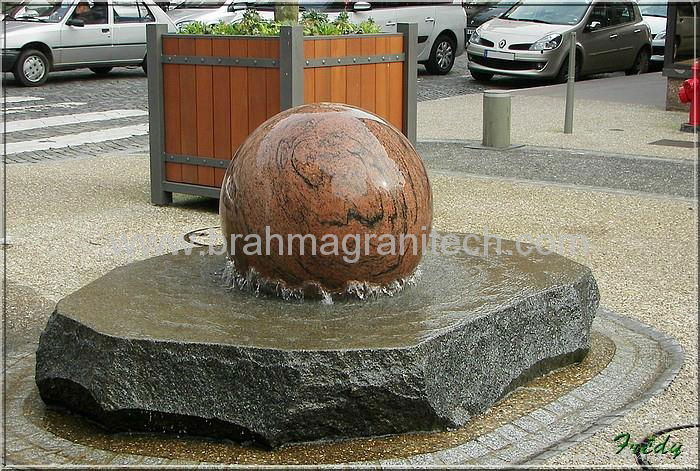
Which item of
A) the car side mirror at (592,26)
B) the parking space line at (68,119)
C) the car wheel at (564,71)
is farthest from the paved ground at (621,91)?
the parking space line at (68,119)

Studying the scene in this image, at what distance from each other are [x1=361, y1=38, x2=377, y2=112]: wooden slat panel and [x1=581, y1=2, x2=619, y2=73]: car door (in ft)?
41.0

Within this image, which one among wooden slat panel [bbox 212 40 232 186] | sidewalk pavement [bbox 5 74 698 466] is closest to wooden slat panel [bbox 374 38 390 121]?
sidewalk pavement [bbox 5 74 698 466]

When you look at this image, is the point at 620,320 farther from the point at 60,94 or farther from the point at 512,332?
the point at 60,94

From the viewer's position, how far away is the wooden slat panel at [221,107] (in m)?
8.66

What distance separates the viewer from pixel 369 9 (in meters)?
21.0

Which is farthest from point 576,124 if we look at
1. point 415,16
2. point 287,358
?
point 287,358

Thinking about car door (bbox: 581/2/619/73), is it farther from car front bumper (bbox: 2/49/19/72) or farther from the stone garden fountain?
the stone garden fountain

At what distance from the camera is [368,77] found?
896 centimetres

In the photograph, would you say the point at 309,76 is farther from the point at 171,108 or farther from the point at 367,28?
the point at 171,108

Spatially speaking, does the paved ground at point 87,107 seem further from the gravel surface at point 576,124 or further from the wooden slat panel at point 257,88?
the wooden slat panel at point 257,88

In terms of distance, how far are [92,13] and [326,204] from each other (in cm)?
1596

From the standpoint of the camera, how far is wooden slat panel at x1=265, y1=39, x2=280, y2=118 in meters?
8.27

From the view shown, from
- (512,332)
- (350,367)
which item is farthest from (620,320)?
(350,367)

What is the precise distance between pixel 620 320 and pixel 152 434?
3.01 m
